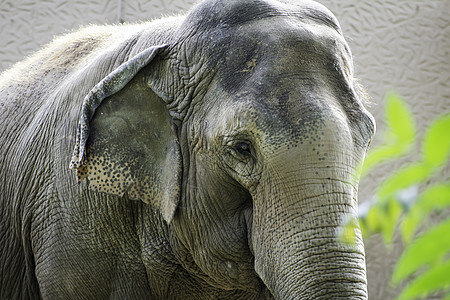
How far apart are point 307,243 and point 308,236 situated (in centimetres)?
2

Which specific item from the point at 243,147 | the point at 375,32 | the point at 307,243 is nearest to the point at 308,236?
the point at 307,243

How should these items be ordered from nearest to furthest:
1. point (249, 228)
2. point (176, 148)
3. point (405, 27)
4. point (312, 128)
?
point (312, 128)
point (249, 228)
point (176, 148)
point (405, 27)

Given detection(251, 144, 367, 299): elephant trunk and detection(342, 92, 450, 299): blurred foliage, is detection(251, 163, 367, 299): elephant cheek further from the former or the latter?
detection(342, 92, 450, 299): blurred foliage

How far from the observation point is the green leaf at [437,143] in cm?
36

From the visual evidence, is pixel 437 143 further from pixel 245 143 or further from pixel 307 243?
pixel 245 143

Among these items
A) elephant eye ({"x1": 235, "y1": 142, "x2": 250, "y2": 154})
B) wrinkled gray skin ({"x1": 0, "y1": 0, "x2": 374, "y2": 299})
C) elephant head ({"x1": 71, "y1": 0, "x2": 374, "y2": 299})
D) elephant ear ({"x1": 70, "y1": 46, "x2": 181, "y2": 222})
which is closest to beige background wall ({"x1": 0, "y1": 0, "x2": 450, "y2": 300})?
wrinkled gray skin ({"x1": 0, "y1": 0, "x2": 374, "y2": 299})

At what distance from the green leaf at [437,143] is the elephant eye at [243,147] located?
1722 millimetres

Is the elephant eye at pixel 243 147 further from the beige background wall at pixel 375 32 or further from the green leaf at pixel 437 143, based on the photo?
the beige background wall at pixel 375 32

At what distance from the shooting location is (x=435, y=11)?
231 inches

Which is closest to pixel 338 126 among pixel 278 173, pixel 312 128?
pixel 312 128

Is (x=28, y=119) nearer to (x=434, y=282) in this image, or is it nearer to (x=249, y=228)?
(x=249, y=228)

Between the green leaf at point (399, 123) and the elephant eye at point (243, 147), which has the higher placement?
the green leaf at point (399, 123)

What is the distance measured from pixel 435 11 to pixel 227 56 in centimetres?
420

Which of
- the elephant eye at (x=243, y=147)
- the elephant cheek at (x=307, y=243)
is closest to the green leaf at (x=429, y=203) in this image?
the elephant cheek at (x=307, y=243)
